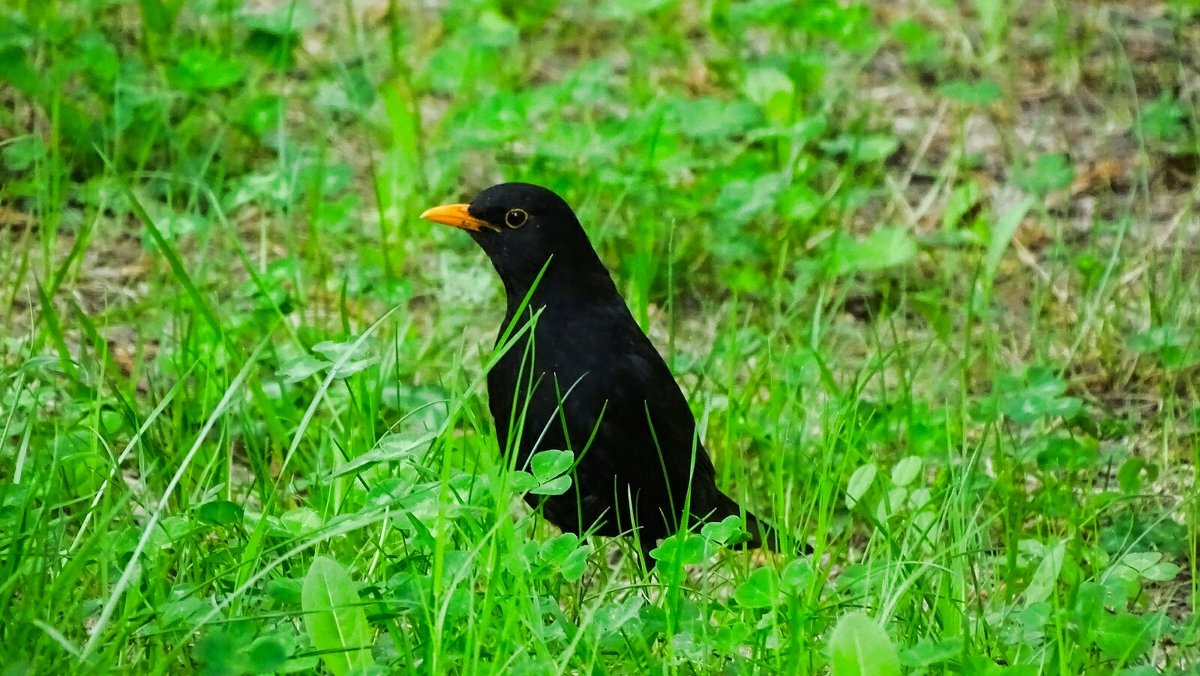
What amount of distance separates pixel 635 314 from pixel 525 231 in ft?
3.09

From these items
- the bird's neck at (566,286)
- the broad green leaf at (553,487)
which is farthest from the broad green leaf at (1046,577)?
the bird's neck at (566,286)

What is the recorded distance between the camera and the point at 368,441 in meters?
3.43

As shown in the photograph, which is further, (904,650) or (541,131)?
(541,131)

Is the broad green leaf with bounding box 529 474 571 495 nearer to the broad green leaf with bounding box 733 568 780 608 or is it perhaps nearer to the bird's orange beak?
the broad green leaf with bounding box 733 568 780 608

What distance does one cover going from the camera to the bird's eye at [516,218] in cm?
389

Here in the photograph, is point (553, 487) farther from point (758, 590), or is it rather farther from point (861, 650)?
point (861, 650)

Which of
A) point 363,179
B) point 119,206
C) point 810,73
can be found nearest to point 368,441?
point 119,206

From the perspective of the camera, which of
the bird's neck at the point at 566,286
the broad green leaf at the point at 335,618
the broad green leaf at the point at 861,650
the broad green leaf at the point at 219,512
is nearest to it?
the broad green leaf at the point at 861,650

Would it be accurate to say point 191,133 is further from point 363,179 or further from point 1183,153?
point 1183,153

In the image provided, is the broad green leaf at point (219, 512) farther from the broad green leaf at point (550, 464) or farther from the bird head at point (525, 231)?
the bird head at point (525, 231)

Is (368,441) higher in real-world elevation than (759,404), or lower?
higher

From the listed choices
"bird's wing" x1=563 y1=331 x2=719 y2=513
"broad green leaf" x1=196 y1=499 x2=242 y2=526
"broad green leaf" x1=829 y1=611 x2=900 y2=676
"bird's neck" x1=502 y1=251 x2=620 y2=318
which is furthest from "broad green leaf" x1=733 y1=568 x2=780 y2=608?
"bird's neck" x1=502 y1=251 x2=620 y2=318

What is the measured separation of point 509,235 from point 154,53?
2329 mm

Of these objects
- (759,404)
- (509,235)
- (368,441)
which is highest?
(509,235)
